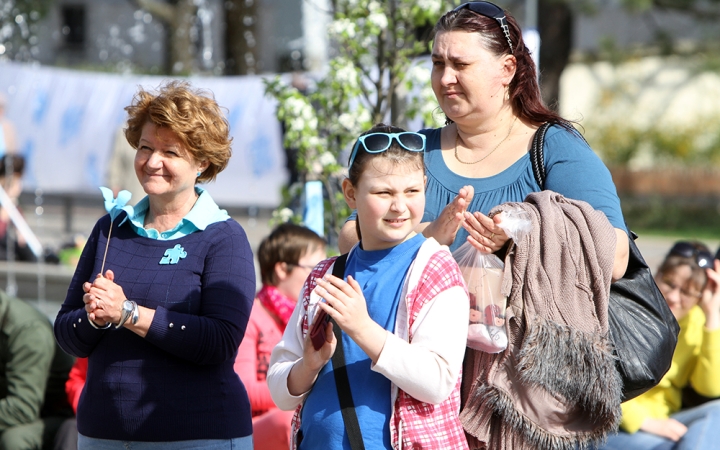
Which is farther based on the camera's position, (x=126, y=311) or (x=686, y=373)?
(x=686, y=373)

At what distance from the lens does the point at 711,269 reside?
3.95m

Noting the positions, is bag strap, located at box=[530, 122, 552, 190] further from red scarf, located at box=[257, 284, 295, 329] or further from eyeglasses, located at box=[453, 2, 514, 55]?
red scarf, located at box=[257, 284, 295, 329]

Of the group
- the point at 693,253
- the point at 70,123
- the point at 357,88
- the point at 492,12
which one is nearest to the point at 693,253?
the point at 693,253

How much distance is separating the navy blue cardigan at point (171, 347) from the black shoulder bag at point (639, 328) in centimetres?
112

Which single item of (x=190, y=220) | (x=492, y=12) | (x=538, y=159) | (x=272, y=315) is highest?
(x=492, y=12)

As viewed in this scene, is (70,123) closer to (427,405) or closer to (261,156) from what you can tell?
(261,156)

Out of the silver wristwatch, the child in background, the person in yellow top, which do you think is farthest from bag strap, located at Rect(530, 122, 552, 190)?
the person in yellow top

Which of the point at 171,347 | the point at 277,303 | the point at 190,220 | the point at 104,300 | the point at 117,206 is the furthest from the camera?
the point at 277,303

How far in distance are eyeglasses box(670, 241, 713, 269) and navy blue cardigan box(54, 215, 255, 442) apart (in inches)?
90.9

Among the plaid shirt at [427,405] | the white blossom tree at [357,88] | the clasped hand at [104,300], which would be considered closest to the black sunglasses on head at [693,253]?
the white blossom tree at [357,88]

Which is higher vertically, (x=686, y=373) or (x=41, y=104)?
(x=41, y=104)

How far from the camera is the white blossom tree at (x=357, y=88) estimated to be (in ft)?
14.5

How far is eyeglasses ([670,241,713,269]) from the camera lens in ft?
13.2

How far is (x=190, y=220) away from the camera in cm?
270
